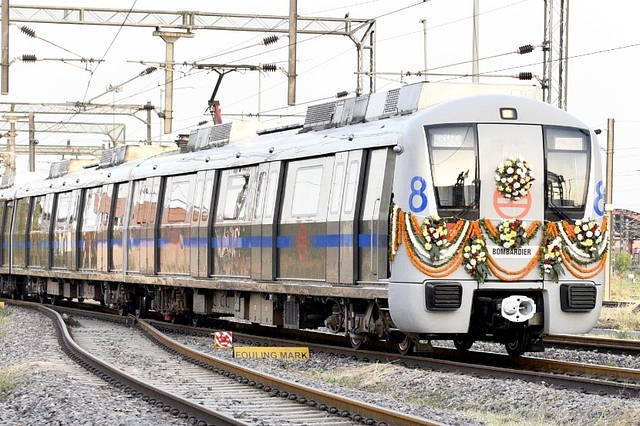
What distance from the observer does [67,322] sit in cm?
2328

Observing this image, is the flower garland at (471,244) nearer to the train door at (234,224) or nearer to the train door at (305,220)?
the train door at (305,220)

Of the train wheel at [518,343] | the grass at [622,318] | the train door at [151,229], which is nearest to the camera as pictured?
the train wheel at [518,343]

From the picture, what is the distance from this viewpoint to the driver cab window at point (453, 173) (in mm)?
14273

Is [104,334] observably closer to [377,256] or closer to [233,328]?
[233,328]

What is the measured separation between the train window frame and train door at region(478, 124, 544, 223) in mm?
83

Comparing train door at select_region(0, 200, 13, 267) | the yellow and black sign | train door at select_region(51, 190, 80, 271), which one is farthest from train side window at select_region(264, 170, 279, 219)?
train door at select_region(0, 200, 13, 267)

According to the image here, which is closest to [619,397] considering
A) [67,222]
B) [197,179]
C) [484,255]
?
[484,255]

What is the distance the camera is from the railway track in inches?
396

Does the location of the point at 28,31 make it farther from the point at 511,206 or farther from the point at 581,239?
the point at 581,239

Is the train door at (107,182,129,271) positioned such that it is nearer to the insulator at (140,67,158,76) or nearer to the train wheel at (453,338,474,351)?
the insulator at (140,67,158,76)

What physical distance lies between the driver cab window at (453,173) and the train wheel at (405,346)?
6.64ft

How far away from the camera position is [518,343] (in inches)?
604

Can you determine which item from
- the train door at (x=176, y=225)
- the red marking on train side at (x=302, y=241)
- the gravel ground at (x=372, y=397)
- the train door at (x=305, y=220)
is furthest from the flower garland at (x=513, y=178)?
the train door at (x=176, y=225)

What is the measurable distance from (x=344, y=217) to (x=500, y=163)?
2306 millimetres
